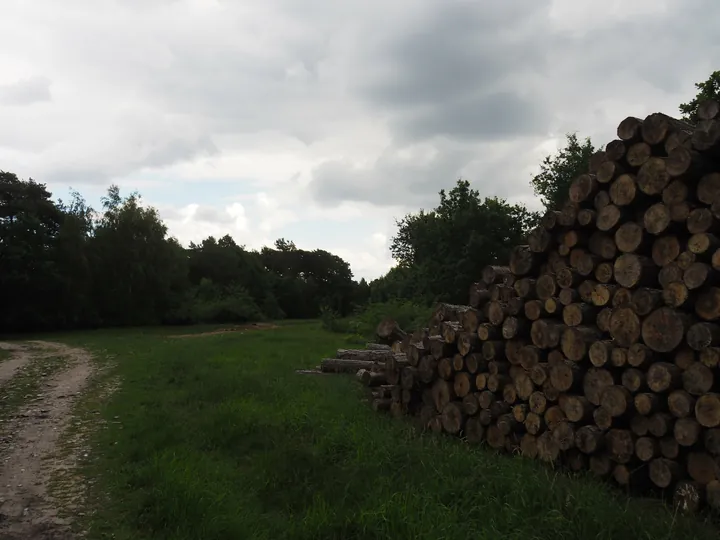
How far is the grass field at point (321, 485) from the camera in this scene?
458cm

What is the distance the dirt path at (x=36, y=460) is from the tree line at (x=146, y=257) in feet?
58.7

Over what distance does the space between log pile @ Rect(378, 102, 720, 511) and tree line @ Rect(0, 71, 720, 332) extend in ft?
62.9

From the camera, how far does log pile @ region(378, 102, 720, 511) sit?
16.8 ft

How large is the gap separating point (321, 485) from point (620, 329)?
3149mm

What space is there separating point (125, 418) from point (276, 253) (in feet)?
258

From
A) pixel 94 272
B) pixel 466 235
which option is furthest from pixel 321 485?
pixel 94 272

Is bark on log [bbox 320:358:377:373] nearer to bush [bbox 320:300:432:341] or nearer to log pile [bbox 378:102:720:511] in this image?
log pile [bbox 378:102:720:511]

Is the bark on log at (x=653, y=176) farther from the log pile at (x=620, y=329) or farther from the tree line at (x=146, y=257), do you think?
the tree line at (x=146, y=257)

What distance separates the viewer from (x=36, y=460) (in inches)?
276

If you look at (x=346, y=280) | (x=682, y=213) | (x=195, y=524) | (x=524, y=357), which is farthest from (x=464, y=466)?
(x=346, y=280)

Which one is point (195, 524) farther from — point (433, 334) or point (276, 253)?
point (276, 253)

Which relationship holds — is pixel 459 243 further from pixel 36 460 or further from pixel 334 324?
pixel 36 460

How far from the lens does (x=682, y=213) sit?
5.37 meters

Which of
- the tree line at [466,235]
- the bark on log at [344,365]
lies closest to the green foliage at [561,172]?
the tree line at [466,235]
